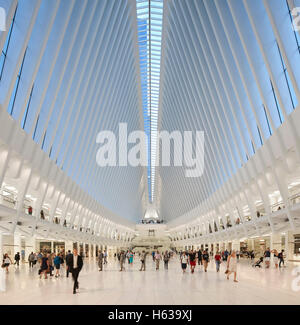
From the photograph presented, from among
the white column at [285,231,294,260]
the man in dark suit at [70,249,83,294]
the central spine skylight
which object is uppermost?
the central spine skylight

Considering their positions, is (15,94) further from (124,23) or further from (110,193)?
(110,193)

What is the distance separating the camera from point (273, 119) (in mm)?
15016

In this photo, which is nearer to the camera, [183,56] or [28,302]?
[28,302]

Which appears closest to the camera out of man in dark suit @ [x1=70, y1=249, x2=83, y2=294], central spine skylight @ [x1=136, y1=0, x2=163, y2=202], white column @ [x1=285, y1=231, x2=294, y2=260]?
man in dark suit @ [x1=70, y1=249, x2=83, y2=294]

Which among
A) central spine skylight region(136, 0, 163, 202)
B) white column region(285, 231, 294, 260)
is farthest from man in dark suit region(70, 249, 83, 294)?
white column region(285, 231, 294, 260)

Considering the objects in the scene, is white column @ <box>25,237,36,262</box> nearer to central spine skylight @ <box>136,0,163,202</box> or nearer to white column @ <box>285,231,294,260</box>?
central spine skylight @ <box>136,0,163,202</box>

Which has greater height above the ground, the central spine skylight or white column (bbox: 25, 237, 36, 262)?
the central spine skylight

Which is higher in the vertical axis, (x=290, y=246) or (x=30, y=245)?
(x=30, y=245)

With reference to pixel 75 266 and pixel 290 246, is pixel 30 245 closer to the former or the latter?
pixel 290 246

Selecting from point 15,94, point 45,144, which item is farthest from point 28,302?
point 45,144

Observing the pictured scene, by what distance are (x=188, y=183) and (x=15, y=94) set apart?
28.6m

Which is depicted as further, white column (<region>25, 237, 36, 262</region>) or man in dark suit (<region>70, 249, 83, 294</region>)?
white column (<region>25, 237, 36, 262</region>)

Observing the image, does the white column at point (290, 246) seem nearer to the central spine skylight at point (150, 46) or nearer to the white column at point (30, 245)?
the central spine skylight at point (150, 46)

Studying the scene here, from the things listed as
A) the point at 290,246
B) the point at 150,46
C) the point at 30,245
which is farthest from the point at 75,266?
the point at 150,46
